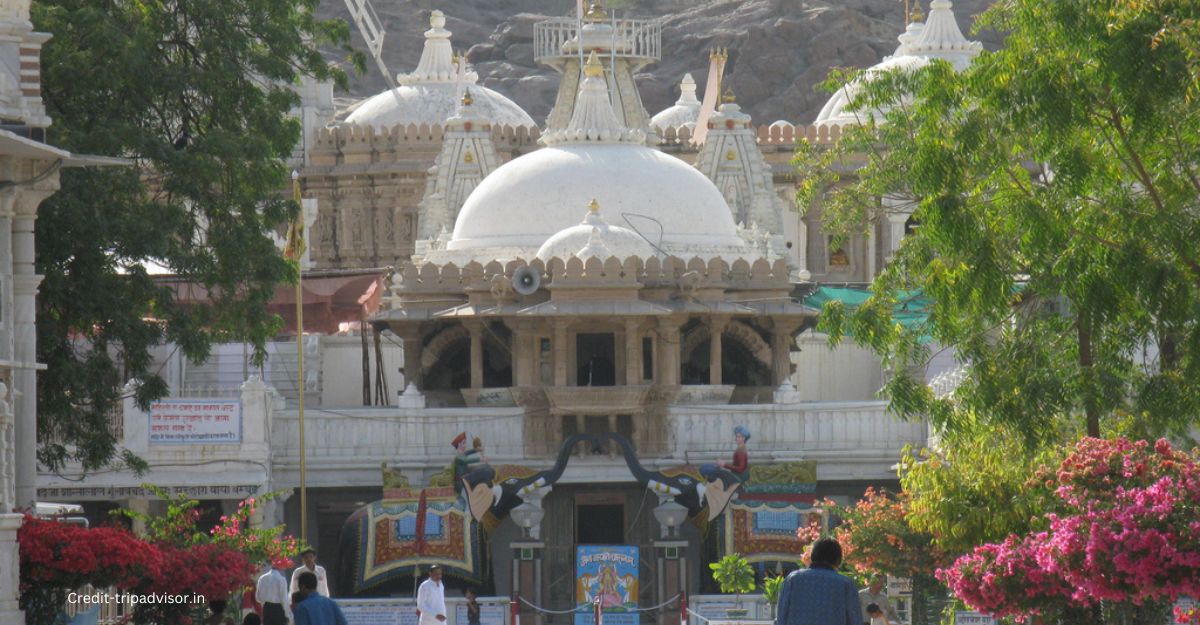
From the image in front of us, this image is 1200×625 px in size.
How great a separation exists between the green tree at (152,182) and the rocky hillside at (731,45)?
54.9 metres

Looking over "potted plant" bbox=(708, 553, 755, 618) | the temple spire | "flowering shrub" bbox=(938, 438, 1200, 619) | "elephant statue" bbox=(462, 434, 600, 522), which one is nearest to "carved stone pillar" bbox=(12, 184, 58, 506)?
"flowering shrub" bbox=(938, 438, 1200, 619)

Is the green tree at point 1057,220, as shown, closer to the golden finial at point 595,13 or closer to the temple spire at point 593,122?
the temple spire at point 593,122

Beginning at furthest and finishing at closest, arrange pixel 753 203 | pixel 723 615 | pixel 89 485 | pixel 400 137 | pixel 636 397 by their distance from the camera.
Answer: pixel 400 137
pixel 753 203
pixel 636 397
pixel 89 485
pixel 723 615

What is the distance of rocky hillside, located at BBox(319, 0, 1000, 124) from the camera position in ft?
296

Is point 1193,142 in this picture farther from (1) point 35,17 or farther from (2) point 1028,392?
(1) point 35,17

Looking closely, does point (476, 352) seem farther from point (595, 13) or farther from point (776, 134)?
point (776, 134)

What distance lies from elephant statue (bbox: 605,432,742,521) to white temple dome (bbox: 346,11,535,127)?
2658 cm

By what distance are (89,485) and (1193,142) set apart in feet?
69.3

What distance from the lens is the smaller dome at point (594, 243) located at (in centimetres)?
4594

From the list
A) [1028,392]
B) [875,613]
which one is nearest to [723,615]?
[875,613]

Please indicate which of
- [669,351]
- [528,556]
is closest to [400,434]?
[528,556]

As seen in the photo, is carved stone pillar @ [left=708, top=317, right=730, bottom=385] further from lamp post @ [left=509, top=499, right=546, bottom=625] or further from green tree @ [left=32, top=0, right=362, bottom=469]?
green tree @ [left=32, top=0, right=362, bottom=469]

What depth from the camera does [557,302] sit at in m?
45.6

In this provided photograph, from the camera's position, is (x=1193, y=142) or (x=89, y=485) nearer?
(x=1193, y=142)
